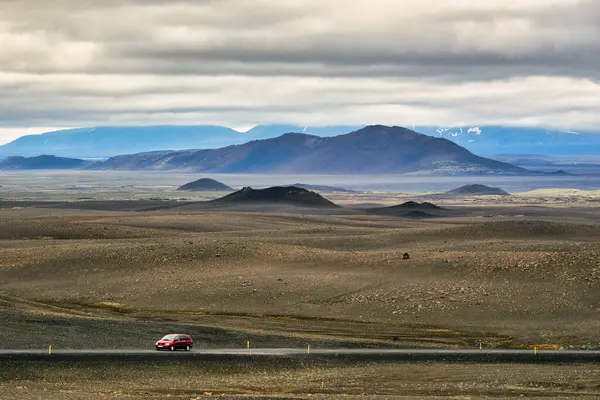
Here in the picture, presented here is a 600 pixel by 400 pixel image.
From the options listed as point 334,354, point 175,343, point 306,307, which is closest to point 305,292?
point 306,307

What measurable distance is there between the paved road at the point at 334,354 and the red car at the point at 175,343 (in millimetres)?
498

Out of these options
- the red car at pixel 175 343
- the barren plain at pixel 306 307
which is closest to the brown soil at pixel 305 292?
the barren plain at pixel 306 307

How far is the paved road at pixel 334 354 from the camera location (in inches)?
1734

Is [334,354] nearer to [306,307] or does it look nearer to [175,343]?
[175,343]

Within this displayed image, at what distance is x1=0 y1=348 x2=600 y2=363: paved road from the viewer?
44.0 metres

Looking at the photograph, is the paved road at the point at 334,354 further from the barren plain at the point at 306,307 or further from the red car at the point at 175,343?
the barren plain at the point at 306,307

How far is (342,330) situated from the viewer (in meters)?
57.7

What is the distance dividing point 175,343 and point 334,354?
274 inches

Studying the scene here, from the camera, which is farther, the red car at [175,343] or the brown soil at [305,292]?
the brown soil at [305,292]

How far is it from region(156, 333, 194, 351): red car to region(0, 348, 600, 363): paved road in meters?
0.50

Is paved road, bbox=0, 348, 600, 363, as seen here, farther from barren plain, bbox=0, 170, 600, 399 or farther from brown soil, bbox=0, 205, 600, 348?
brown soil, bbox=0, 205, 600, 348

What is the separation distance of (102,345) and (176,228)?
77.3m

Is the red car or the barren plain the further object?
the red car

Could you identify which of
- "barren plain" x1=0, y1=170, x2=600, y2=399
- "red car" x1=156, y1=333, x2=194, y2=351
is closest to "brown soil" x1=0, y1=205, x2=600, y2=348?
"barren plain" x1=0, y1=170, x2=600, y2=399
